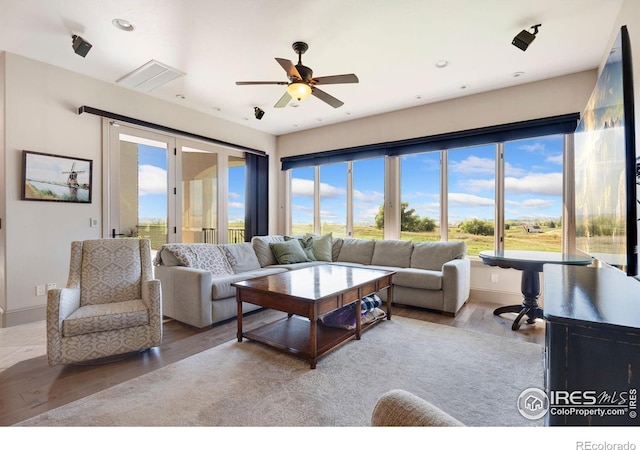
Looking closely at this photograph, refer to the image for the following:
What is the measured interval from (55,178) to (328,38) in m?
3.42

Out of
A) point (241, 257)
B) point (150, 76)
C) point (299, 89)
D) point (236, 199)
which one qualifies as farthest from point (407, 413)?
point (236, 199)

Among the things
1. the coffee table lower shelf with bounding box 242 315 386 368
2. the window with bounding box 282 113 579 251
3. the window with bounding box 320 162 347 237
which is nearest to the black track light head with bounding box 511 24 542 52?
the window with bounding box 282 113 579 251

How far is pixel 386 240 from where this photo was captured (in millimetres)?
4879

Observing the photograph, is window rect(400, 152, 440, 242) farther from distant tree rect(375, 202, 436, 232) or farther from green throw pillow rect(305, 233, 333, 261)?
green throw pillow rect(305, 233, 333, 261)

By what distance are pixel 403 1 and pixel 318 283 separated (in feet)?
8.01

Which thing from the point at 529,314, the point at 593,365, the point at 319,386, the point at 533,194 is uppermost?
the point at 533,194

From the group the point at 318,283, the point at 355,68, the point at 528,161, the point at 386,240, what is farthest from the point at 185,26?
the point at 528,161

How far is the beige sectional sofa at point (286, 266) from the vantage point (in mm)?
3195

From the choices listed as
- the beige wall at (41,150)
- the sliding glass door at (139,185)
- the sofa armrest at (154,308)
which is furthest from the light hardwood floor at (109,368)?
the sliding glass door at (139,185)

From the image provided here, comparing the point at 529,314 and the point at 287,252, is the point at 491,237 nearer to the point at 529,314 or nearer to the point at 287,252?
the point at 529,314

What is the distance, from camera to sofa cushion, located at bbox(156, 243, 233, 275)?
11.4ft

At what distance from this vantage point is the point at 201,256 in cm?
365

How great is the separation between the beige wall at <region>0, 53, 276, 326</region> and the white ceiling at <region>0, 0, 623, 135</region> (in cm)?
23
